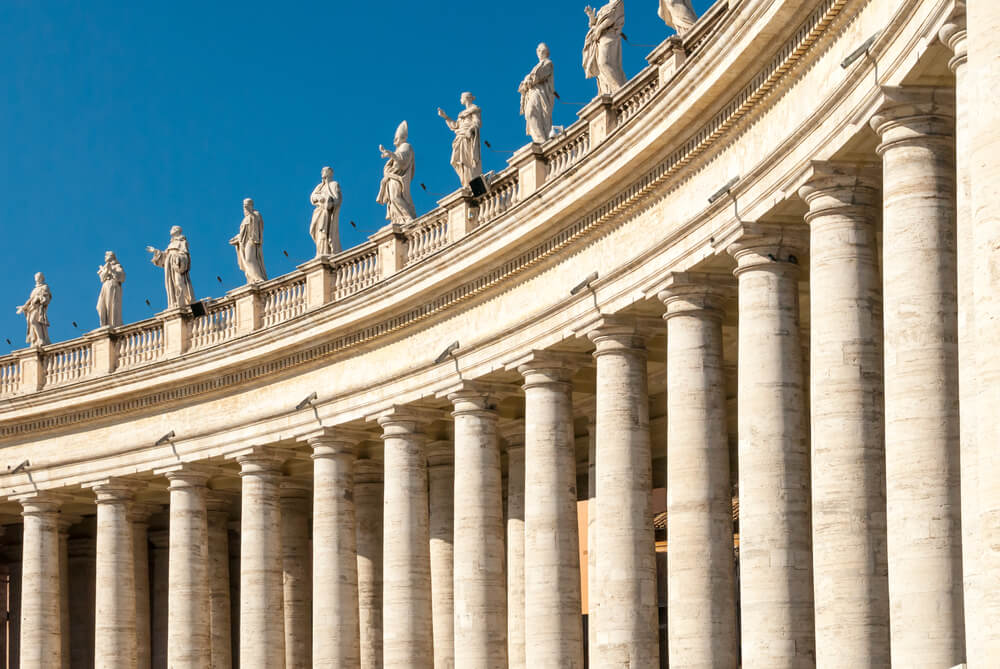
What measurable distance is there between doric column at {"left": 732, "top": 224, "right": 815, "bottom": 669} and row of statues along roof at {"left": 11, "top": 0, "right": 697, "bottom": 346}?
13064 mm

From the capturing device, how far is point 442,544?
9312cm

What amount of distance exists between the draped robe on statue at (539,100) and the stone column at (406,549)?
14.2 metres

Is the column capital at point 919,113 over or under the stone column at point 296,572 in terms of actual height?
over

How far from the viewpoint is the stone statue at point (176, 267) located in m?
104

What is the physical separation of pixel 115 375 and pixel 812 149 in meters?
56.4

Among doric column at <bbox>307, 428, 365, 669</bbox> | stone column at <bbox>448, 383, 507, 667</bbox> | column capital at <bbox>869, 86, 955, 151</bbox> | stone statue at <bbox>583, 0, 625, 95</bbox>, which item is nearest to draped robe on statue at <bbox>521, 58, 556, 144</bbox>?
stone statue at <bbox>583, 0, 625, 95</bbox>

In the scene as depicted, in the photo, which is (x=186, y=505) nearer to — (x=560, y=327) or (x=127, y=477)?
(x=127, y=477)

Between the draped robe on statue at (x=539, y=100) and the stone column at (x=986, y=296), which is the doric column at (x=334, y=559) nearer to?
the draped robe on statue at (x=539, y=100)

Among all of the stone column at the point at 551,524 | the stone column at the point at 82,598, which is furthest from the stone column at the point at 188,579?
the stone column at the point at 551,524

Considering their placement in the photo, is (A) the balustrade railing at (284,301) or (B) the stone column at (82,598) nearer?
(A) the balustrade railing at (284,301)

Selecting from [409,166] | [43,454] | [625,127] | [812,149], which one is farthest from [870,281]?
[43,454]

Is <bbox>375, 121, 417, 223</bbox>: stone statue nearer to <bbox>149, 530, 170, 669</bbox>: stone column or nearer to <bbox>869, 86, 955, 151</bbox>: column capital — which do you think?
<bbox>149, 530, 170, 669</bbox>: stone column

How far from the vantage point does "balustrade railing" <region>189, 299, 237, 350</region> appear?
327 feet

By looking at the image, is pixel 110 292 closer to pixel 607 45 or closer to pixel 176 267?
pixel 176 267
